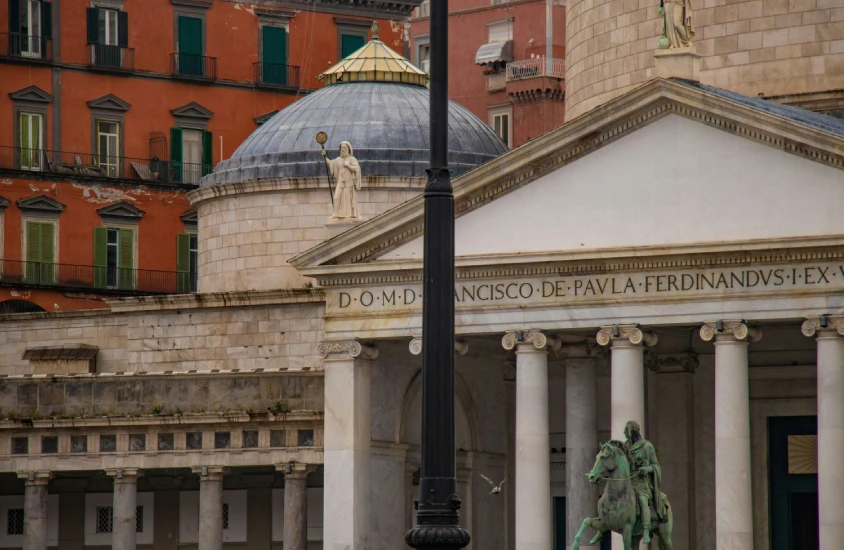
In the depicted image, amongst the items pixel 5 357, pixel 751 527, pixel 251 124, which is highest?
pixel 251 124

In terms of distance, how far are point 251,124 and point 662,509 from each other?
38109mm

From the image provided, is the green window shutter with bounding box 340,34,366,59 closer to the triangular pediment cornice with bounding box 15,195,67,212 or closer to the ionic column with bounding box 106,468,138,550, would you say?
Result: the triangular pediment cornice with bounding box 15,195,67,212

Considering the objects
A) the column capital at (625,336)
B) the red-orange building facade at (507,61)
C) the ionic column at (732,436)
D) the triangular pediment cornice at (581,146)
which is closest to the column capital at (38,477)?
the triangular pediment cornice at (581,146)

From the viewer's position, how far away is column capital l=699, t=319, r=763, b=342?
4400cm

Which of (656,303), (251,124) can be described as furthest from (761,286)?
(251,124)

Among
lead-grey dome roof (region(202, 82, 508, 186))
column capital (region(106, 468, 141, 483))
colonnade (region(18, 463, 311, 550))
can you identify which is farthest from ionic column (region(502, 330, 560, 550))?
lead-grey dome roof (region(202, 82, 508, 186))

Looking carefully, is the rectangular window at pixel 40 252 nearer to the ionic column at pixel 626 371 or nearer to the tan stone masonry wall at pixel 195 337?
the tan stone masonry wall at pixel 195 337

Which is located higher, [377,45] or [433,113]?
[377,45]

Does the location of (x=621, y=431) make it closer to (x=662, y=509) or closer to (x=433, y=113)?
(x=662, y=509)

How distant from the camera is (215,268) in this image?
198 ft

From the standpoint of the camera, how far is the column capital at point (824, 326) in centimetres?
4325

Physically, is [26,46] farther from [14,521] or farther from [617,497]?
[617,497]

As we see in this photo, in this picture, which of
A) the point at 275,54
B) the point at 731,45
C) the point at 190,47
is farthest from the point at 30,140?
the point at 731,45

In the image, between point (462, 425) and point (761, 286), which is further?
point (462, 425)
